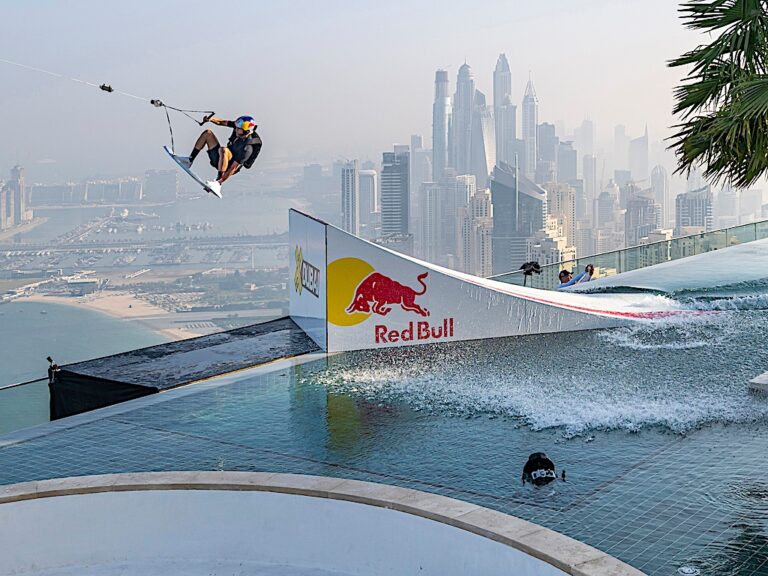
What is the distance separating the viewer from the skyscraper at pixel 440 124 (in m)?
83.2

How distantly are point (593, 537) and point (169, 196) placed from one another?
32.6 m

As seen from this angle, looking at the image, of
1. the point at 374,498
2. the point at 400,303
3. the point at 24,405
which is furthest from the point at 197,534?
the point at 400,303

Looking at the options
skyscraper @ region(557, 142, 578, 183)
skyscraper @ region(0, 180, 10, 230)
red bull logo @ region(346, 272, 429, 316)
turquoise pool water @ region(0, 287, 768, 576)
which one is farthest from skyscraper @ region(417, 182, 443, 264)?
turquoise pool water @ region(0, 287, 768, 576)

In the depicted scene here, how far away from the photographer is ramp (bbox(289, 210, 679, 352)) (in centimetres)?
1455

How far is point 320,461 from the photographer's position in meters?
8.99

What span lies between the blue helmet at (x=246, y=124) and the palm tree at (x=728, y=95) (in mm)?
5347

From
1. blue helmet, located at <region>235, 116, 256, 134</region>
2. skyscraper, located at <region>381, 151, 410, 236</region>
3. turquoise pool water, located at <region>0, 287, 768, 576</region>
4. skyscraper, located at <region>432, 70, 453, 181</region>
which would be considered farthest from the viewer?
skyscraper, located at <region>432, 70, 453, 181</region>

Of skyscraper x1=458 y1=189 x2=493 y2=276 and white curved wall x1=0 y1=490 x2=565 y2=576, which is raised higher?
skyscraper x1=458 y1=189 x2=493 y2=276

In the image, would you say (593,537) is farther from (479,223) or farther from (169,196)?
(479,223)

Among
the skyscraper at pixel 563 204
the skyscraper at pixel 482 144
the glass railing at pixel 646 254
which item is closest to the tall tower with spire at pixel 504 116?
the skyscraper at pixel 482 144

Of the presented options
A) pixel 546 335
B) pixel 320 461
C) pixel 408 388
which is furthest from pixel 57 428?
pixel 546 335

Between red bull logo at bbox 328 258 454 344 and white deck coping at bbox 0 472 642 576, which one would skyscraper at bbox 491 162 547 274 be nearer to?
red bull logo at bbox 328 258 454 344

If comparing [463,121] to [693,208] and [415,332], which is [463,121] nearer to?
[693,208]

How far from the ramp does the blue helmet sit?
7.24ft
